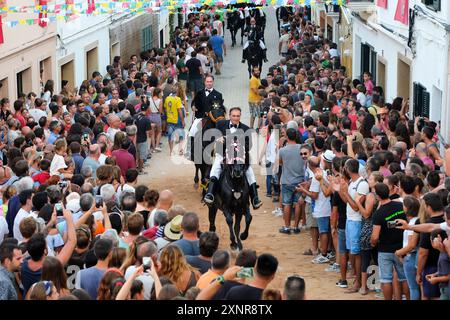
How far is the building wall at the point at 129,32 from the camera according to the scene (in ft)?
113

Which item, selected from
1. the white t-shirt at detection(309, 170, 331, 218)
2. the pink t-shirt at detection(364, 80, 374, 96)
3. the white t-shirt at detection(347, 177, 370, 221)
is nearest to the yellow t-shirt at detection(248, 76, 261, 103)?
the pink t-shirt at detection(364, 80, 374, 96)

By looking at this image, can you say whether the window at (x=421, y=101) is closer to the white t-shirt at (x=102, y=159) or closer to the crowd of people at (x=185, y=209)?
the crowd of people at (x=185, y=209)

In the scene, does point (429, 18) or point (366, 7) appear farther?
point (366, 7)

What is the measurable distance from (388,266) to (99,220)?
3577mm

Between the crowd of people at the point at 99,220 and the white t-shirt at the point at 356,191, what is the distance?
67.8 inches

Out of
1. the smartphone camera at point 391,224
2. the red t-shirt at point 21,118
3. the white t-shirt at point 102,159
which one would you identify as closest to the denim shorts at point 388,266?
the smartphone camera at point 391,224

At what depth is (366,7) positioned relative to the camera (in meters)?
27.5

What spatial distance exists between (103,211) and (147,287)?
297 cm

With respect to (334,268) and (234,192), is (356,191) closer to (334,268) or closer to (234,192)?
(334,268)

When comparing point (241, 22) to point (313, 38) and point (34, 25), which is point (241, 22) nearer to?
point (313, 38)

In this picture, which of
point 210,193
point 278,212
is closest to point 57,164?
point 210,193

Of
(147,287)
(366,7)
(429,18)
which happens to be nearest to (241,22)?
(366,7)

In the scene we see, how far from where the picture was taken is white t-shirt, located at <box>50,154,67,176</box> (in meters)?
16.2

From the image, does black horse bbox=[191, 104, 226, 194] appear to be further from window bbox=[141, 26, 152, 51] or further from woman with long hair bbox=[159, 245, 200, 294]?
window bbox=[141, 26, 152, 51]
